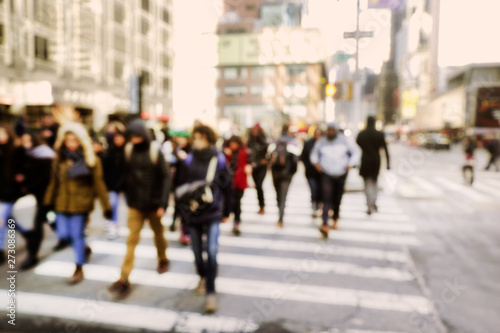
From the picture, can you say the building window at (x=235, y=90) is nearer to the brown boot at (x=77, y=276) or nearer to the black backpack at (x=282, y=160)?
the black backpack at (x=282, y=160)

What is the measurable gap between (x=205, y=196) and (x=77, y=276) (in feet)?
7.09

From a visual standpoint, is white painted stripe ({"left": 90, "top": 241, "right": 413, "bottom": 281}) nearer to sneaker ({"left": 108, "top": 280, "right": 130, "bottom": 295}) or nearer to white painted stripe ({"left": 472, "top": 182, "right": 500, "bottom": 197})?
sneaker ({"left": 108, "top": 280, "right": 130, "bottom": 295})

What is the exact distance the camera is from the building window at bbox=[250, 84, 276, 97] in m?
79.2

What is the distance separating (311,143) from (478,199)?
20.9 feet

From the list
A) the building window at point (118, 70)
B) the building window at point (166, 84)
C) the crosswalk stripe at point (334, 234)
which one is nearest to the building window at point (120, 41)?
the building window at point (118, 70)

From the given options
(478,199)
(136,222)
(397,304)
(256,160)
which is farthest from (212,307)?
(478,199)

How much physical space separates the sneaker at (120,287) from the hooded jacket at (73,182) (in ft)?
3.11

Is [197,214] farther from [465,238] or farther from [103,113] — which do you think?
[103,113]

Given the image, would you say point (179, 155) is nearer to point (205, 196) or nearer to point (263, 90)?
point (205, 196)

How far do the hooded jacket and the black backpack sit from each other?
355 cm

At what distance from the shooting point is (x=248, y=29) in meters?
84.4

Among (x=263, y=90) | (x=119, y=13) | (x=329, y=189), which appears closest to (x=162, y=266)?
(x=329, y=189)

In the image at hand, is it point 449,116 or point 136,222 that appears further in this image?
point 449,116

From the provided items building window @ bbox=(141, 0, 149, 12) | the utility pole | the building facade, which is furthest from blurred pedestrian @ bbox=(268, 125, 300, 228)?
building window @ bbox=(141, 0, 149, 12)
